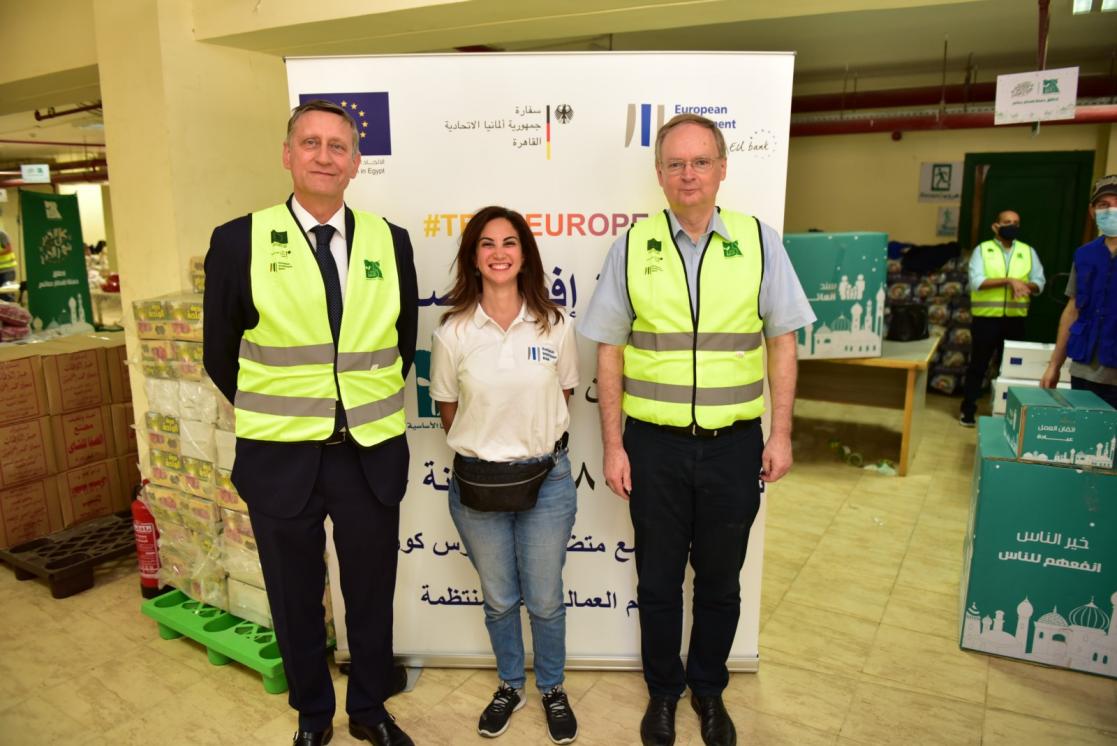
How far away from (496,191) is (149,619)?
2319mm

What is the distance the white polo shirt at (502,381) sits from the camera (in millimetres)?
2053

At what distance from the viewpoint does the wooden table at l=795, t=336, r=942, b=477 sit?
4.59 metres

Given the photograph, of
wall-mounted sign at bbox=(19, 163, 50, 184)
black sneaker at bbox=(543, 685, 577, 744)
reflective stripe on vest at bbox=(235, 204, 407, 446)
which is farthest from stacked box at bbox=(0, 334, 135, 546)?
black sneaker at bbox=(543, 685, 577, 744)

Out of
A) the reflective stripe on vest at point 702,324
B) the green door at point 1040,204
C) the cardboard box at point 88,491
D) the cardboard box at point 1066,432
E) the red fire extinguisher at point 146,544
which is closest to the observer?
the reflective stripe on vest at point 702,324

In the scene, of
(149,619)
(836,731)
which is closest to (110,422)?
(149,619)

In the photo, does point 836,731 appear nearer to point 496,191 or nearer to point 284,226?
point 496,191

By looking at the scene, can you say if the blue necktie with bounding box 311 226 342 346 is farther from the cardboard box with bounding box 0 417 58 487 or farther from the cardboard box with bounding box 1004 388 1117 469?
the cardboard box with bounding box 0 417 58 487

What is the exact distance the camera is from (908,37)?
5.62 m

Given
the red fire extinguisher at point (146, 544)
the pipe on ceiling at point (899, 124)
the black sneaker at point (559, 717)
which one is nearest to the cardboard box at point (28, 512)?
the red fire extinguisher at point (146, 544)

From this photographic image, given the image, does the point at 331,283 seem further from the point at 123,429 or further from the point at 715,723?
the point at 123,429

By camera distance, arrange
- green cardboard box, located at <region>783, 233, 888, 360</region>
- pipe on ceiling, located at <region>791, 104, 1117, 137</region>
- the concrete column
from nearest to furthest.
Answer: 1. the concrete column
2. green cardboard box, located at <region>783, 233, 888, 360</region>
3. pipe on ceiling, located at <region>791, 104, 1117, 137</region>

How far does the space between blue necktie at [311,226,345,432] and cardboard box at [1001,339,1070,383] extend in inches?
171

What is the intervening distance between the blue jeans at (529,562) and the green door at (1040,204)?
6.42 meters

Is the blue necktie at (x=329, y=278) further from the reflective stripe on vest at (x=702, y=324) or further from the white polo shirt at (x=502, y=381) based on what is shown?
the reflective stripe on vest at (x=702, y=324)
